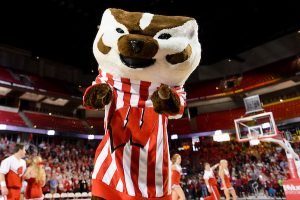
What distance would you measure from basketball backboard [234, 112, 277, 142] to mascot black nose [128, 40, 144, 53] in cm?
733

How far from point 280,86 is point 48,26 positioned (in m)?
15.1

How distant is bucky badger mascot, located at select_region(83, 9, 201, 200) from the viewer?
1675mm

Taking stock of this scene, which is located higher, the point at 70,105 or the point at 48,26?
the point at 48,26

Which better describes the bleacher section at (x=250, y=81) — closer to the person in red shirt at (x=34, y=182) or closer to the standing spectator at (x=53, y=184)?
the standing spectator at (x=53, y=184)

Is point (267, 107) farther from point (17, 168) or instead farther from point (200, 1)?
point (17, 168)

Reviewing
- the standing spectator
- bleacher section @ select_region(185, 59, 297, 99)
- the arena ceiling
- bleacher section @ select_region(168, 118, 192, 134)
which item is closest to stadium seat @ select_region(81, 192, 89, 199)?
the standing spectator

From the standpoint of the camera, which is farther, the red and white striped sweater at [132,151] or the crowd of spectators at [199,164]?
the crowd of spectators at [199,164]

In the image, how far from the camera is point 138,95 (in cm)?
188

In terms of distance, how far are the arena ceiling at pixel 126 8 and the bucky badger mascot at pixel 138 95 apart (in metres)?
10.3

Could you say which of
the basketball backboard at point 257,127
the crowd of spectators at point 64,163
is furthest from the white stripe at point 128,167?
the crowd of spectators at point 64,163

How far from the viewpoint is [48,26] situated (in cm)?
1413

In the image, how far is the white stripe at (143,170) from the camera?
1651mm

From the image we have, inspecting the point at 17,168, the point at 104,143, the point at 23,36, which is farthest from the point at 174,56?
the point at 23,36

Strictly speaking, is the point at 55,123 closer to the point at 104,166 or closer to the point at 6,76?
the point at 6,76
